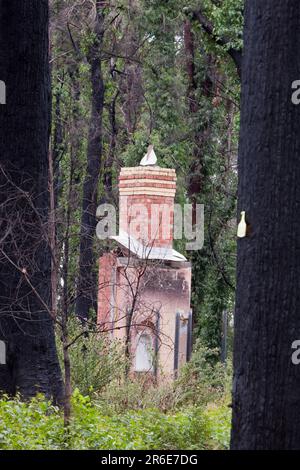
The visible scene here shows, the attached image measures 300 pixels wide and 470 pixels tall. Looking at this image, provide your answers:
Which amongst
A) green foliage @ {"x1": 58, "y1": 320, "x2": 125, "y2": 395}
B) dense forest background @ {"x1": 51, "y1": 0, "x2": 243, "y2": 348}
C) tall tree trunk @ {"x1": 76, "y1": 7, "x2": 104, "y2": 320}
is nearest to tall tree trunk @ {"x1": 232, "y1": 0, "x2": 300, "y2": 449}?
green foliage @ {"x1": 58, "y1": 320, "x2": 125, "y2": 395}

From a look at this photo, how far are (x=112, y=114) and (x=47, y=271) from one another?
79.8 feet

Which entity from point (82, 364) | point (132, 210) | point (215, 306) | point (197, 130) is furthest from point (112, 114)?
point (82, 364)

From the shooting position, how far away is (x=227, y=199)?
3475cm

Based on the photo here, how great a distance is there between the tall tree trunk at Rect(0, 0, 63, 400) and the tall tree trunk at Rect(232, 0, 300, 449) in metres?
5.82

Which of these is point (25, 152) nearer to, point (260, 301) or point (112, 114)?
point (260, 301)

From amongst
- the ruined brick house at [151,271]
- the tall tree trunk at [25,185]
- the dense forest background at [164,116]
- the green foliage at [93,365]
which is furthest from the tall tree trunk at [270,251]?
the dense forest background at [164,116]

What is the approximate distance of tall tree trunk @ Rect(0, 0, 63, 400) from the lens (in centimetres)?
1523

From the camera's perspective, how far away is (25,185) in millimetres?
15250

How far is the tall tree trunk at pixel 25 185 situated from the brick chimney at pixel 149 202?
10.2m

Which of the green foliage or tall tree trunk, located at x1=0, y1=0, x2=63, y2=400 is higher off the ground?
tall tree trunk, located at x1=0, y1=0, x2=63, y2=400

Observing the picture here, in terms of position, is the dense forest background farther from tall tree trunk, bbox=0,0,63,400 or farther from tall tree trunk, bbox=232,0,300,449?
tall tree trunk, bbox=232,0,300,449

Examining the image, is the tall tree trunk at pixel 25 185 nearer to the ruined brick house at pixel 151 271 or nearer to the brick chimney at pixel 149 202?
the ruined brick house at pixel 151 271

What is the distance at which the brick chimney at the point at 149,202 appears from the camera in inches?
1009

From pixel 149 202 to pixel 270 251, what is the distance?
53.2 feet
